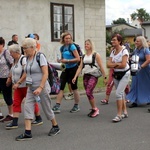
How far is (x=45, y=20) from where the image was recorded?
1586 centimetres

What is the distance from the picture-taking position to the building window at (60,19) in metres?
A: 16.2

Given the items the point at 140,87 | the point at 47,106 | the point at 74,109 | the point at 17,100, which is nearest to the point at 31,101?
the point at 47,106

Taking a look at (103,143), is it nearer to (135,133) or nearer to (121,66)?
(135,133)

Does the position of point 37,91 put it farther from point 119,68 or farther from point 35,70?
point 119,68

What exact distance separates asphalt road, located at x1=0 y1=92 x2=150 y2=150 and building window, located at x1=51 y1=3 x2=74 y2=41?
8400 millimetres

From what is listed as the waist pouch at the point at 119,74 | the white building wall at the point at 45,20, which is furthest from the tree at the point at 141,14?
the waist pouch at the point at 119,74

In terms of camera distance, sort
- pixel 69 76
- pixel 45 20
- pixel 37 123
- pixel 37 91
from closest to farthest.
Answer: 1. pixel 37 91
2. pixel 37 123
3. pixel 69 76
4. pixel 45 20

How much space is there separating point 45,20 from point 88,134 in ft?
33.3

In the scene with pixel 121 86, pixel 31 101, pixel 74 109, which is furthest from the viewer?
pixel 74 109

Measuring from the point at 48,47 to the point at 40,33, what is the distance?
75 centimetres

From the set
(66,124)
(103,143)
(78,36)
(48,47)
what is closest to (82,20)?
(78,36)

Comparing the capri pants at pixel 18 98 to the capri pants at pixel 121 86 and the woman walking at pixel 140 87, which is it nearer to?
the capri pants at pixel 121 86

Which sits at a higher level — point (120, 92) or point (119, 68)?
point (119, 68)

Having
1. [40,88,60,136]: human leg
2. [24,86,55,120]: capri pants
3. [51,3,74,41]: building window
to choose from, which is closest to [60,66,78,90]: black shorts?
[40,88,60,136]: human leg
